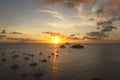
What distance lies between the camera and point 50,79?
70375 mm

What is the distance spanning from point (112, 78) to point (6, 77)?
153 ft

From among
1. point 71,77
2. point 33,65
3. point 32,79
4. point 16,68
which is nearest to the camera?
point 32,79

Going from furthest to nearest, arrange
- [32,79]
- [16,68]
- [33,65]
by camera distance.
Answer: [33,65], [16,68], [32,79]

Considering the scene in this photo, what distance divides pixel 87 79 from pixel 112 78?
11.8 meters

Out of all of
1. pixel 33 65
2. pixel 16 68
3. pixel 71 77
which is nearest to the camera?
pixel 71 77

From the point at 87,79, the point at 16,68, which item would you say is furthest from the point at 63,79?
the point at 16,68

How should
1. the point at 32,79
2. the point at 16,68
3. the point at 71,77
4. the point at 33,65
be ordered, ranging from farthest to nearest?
the point at 33,65 → the point at 16,68 → the point at 71,77 → the point at 32,79

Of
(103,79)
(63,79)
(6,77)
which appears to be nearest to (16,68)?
(6,77)

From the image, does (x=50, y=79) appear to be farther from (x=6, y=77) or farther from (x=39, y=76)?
(x=6, y=77)

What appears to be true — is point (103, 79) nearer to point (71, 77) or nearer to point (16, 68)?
point (71, 77)

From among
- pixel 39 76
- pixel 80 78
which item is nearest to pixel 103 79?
pixel 80 78

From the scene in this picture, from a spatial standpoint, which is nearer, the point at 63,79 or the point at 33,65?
the point at 63,79

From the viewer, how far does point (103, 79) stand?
71812 mm

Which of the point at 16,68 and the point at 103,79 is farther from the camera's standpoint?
the point at 16,68
